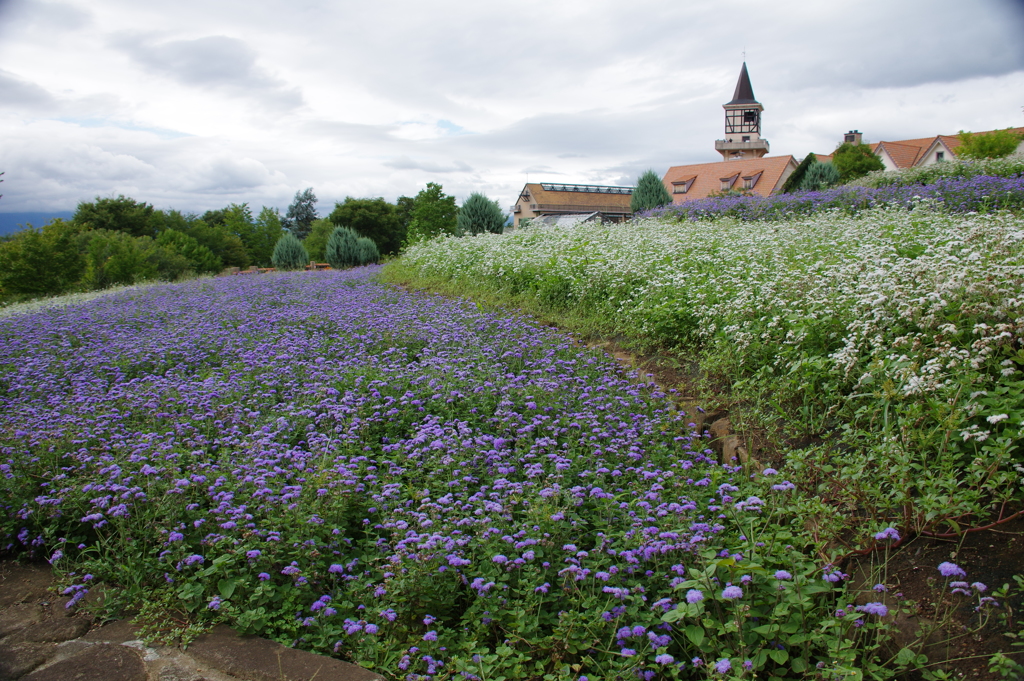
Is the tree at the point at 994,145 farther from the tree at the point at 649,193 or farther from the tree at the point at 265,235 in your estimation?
the tree at the point at 265,235

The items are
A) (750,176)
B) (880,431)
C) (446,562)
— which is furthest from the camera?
(750,176)

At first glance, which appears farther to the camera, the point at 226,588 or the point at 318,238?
the point at 318,238

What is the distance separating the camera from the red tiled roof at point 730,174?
1998 inches

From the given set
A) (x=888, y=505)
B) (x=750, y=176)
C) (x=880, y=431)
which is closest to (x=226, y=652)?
(x=888, y=505)

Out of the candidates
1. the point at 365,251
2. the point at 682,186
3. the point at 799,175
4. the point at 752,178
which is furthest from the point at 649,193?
the point at 682,186

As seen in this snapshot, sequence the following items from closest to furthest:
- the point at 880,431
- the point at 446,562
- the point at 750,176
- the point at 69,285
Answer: the point at 446,562 < the point at 880,431 < the point at 69,285 < the point at 750,176

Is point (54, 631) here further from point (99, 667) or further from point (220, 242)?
point (220, 242)

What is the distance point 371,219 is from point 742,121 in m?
55.2

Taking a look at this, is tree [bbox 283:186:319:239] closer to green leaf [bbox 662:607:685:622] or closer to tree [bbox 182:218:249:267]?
tree [bbox 182:218:249:267]

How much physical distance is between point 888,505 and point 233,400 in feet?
13.9

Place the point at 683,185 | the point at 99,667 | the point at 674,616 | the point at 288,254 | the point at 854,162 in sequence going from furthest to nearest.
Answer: the point at 683,185
the point at 854,162
the point at 288,254
the point at 99,667
the point at 674,616

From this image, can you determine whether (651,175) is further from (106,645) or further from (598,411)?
(106,645)

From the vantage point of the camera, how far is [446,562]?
2551mm

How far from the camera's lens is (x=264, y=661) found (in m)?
2.23
